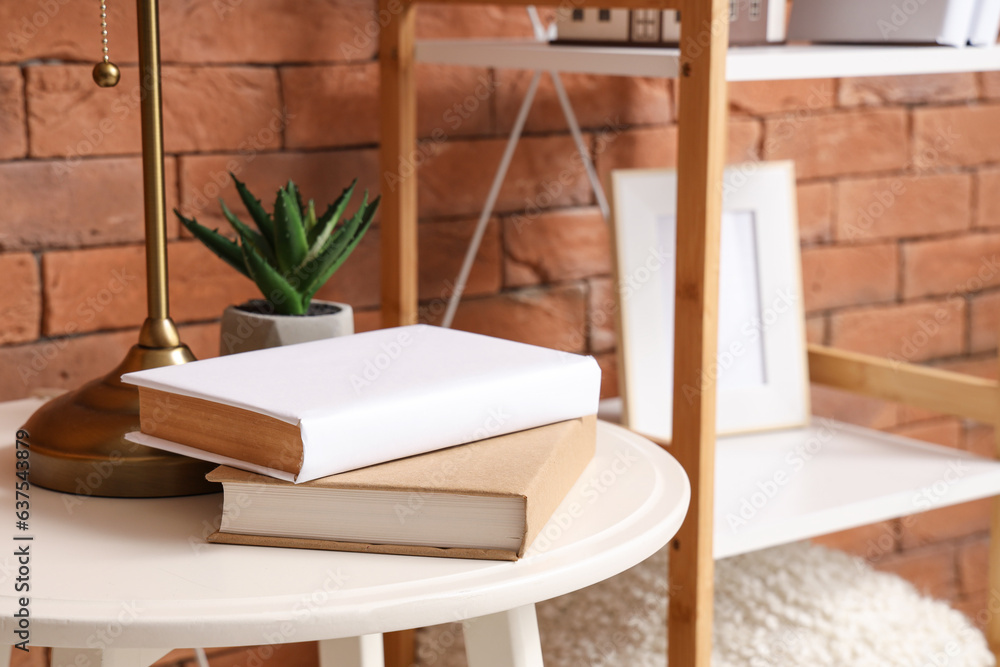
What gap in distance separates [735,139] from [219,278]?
0.67 m

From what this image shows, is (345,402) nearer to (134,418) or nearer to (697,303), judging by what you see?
(134,418)

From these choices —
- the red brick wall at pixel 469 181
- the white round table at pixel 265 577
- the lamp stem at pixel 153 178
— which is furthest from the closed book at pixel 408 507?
the red brick wall at pixel 469 181

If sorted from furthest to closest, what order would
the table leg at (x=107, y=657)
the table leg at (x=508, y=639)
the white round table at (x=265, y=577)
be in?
the table leg at (x=107, y=657), the table leg at (x=508, y=639), the white round table at (x=265, y=577)

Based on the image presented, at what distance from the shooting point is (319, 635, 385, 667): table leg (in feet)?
2.72

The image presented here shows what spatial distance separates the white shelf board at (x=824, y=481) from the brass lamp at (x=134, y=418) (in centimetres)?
45

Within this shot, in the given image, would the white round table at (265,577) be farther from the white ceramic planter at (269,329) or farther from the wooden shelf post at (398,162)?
the wooden shelf post at (398,162)

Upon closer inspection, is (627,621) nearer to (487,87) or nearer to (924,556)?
(487,87)

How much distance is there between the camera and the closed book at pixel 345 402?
22.0 inches

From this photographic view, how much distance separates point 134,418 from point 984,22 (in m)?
0.79

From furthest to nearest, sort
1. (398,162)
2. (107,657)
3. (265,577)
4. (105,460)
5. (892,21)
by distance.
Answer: (398,162) → (892,21) → (107,657) → (105,460) → (265,577)

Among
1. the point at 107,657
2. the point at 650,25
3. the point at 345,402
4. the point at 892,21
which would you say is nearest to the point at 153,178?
the point at 345,402

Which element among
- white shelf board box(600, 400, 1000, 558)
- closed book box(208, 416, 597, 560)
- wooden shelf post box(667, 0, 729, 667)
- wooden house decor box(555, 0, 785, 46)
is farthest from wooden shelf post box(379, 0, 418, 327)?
closed book box(208, 416, 597, 560)

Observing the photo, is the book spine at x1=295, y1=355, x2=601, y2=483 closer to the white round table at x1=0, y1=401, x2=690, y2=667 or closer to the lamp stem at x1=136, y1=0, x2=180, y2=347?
the white round table at x1=0, y1=401, x2=690, y2=667

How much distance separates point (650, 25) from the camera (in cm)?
98
